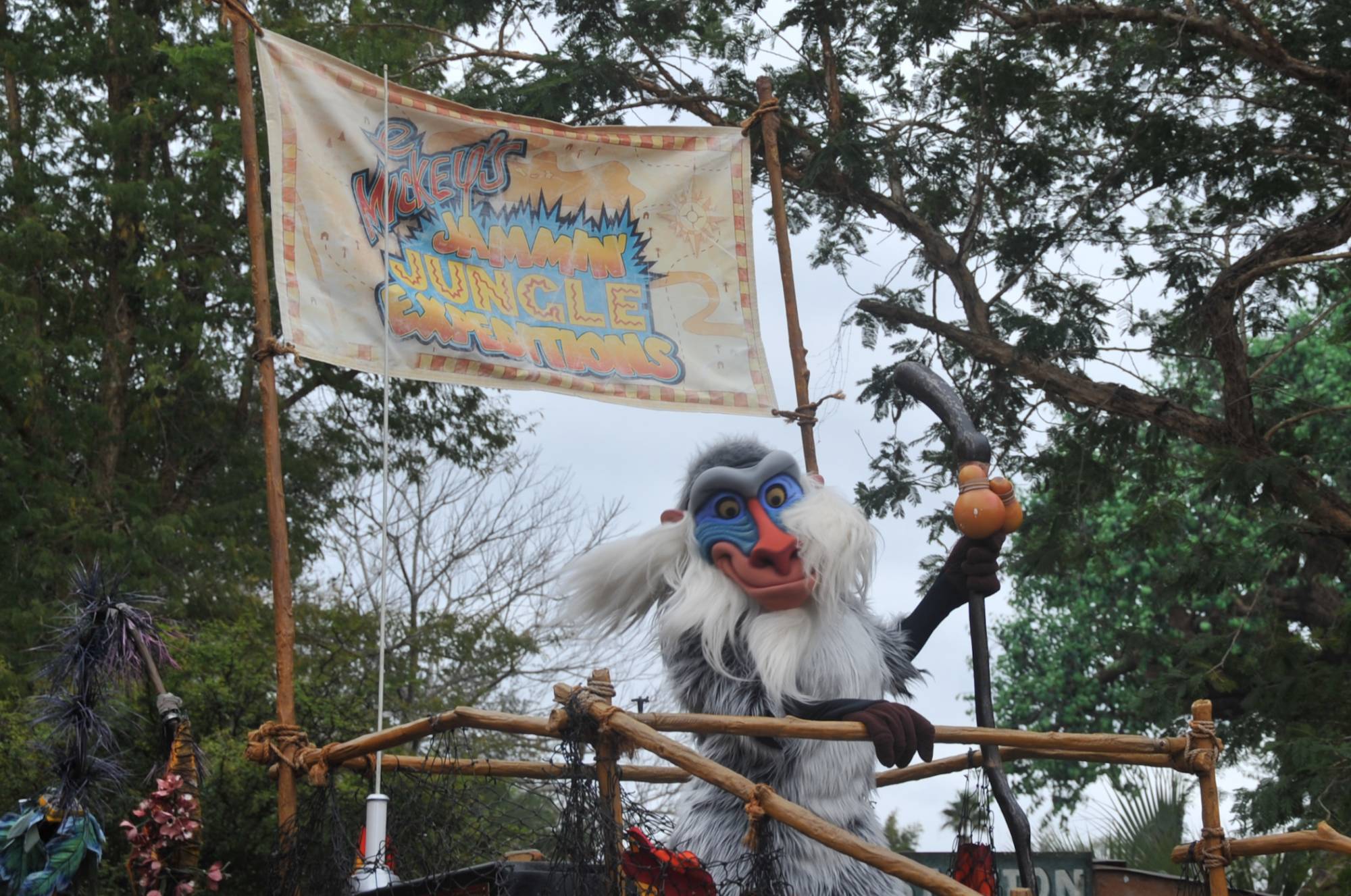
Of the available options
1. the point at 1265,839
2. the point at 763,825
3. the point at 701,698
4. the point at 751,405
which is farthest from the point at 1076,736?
the point at 751,405

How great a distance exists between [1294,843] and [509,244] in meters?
2.90

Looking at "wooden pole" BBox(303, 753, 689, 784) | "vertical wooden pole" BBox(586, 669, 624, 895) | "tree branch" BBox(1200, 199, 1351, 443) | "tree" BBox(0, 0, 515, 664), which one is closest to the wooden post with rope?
"wooden pole" BBox(303, 753, 689, 784)

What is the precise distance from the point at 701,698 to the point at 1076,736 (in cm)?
108

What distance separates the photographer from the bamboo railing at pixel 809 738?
3195 millimetres

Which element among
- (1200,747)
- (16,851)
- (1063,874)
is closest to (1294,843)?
(1200,747)

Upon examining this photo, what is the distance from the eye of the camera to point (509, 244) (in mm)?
4945

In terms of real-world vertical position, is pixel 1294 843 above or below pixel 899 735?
below

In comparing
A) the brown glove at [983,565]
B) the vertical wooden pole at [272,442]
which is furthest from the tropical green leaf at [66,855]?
the brown glove at [983,565]

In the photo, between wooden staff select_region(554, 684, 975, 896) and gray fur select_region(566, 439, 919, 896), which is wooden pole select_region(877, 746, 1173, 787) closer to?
gray fur select_region(566, 439, 919, 896)

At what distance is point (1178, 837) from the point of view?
18.6ft

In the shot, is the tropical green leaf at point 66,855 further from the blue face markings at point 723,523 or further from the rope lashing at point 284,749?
the blue face markings at point 723,523

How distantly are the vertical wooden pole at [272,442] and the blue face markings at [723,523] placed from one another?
3.68 ft

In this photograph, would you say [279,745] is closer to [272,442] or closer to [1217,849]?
[272,442]

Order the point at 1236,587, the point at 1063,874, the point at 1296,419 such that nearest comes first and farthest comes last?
1. the point at 1063,874
2. the point at 1296,419
3. the point at 1236,587
